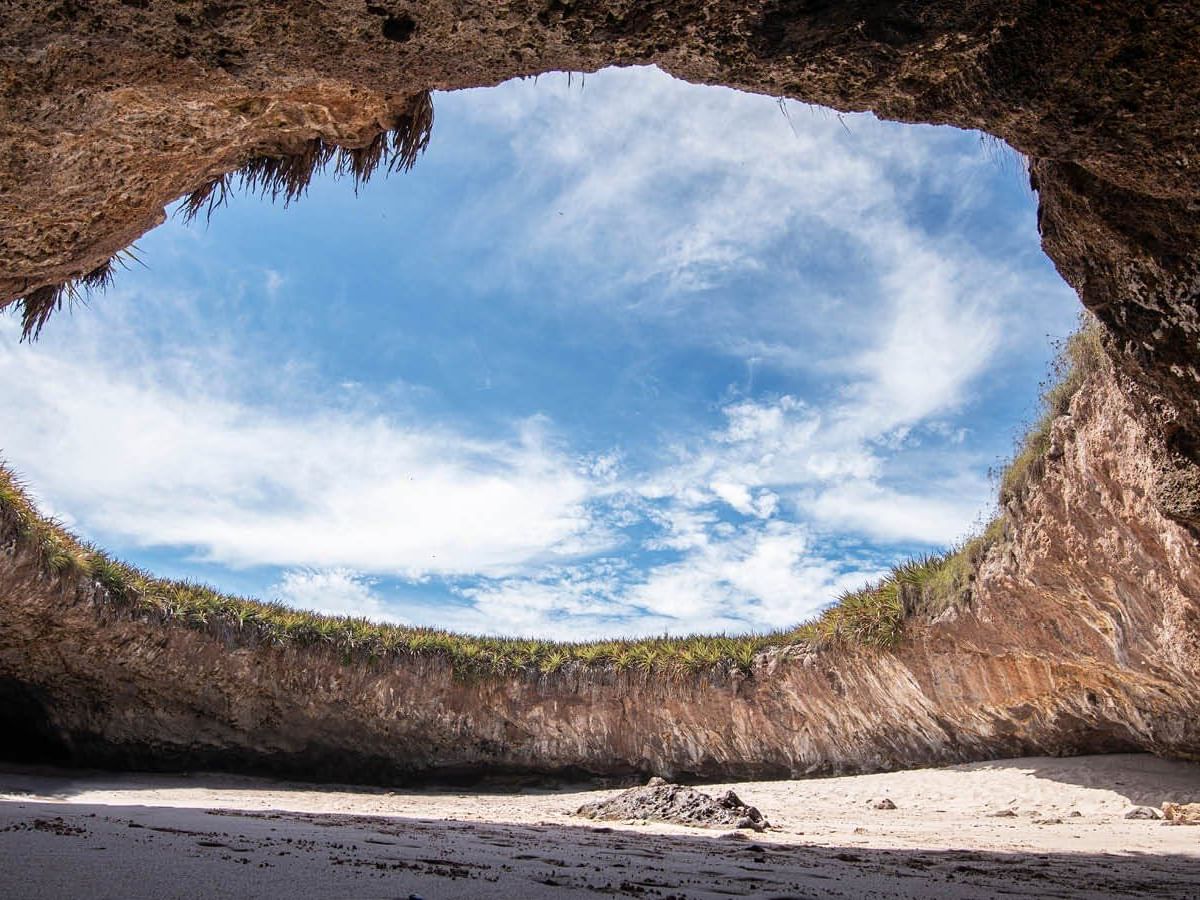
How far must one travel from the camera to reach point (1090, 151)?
3.11 metres

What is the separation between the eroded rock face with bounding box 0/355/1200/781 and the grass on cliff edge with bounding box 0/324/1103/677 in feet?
0.74

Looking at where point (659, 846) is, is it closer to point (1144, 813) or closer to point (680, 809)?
point (680, 809)

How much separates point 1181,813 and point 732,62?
30.1 feet

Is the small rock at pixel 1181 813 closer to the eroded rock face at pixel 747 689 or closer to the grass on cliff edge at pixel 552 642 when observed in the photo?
the eroded rock face at pixel 747 689

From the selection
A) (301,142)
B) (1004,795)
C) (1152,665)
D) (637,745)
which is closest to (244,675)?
(637,745)

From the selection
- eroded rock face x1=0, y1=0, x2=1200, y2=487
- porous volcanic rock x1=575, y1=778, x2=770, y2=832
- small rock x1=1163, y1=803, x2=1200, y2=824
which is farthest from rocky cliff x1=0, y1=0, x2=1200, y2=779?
porous volcanic rock x1=575, y1=778, x2=770, y2=832

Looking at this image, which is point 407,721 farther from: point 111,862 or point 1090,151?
point 1090,151

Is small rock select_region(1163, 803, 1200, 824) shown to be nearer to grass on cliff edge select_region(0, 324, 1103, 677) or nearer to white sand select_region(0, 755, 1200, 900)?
white sand select_region(0, 755, 1200, 900)

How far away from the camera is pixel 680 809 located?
7.31 meters

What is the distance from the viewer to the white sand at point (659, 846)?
2992mm

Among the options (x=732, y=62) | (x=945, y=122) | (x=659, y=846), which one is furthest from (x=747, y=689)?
(x=732, y=62)

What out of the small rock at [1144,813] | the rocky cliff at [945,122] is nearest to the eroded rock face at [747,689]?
the rocky cliff at [945,122]

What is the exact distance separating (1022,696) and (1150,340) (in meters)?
A: 7.70

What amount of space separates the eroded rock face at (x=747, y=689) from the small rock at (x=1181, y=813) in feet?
3.55
